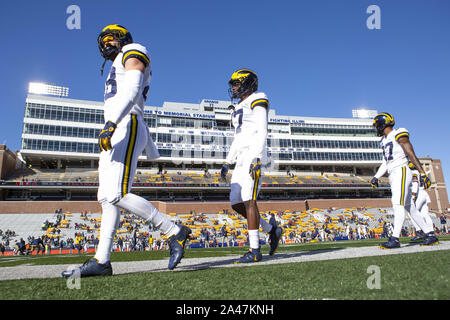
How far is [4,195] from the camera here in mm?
35125

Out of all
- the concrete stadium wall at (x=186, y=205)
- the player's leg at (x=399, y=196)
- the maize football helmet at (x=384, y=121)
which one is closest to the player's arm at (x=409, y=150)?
the player's leg at (x=399, y=196)

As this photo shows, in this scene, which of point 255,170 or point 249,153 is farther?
point 249,153

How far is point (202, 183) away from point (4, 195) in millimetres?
25016

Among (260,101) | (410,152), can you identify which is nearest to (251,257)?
(260,101)

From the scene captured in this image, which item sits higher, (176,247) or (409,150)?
(409,150)

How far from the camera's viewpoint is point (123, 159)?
9.60 ft

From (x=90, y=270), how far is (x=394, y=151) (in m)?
5.58

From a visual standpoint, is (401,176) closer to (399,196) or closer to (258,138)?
(399,196)

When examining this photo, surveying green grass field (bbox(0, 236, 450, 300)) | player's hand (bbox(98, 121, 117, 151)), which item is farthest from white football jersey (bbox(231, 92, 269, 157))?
green grass field (bbox(0, 236, 450, 300))

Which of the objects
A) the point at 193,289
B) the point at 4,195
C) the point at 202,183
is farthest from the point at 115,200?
the point at 4,195

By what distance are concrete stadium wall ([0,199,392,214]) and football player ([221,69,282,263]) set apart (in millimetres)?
29662

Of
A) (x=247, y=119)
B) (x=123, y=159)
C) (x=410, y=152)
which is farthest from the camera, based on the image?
(x=410, y=152)

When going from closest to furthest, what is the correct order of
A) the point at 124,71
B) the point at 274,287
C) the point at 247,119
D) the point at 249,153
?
the point at 274,287
the point at 124,71
the point at 249,153
the point at 247,119
